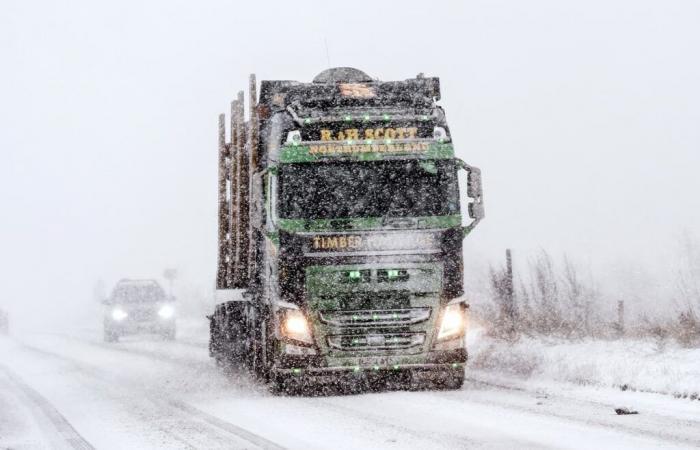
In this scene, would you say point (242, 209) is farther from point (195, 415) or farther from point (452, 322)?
point (195, 415)

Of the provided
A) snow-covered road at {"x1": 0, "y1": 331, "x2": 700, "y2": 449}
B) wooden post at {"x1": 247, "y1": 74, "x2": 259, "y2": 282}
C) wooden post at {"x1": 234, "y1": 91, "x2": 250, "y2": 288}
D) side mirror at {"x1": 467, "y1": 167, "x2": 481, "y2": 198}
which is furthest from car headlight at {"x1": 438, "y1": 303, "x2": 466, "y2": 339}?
wooden post at {"x1": 234, "y1": 91, "x2": 250, "y2": 288}

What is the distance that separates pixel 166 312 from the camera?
27.0 m

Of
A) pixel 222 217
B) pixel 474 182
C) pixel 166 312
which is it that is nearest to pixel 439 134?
pixel 474 182

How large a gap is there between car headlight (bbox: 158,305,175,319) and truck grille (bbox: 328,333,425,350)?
16.7 meters

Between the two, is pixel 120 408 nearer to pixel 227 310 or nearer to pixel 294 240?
pixel 294 240

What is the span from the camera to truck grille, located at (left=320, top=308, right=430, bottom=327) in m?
10.9

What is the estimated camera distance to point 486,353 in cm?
1448

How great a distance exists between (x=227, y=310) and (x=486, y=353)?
413cm

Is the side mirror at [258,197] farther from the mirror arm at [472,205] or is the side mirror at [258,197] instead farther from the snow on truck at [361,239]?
the mirror arm at [472,205]

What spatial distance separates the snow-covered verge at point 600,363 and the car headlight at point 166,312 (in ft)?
46.1

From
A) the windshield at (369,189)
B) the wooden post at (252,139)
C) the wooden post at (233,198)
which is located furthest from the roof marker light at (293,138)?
the wooden post at (233,198)

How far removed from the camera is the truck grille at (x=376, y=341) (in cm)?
1097

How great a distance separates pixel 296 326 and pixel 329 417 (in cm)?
194

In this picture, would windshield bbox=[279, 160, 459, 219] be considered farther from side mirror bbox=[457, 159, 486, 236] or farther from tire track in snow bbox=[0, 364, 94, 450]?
tire track in snow bbox=[0, 364, 94, 450]
